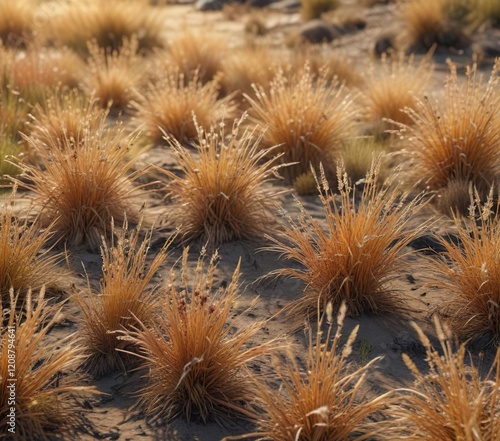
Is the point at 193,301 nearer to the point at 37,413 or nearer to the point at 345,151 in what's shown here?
the point at 37,413

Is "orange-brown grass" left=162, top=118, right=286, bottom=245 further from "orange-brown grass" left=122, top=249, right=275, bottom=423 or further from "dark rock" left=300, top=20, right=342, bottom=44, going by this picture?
"dark rock" left=300, top=20, right=342, bottom=44

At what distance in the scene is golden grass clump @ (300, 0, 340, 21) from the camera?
14172mm

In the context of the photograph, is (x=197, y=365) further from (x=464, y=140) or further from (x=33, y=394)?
(x=464, y=140)

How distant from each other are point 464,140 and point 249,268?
6.39ft

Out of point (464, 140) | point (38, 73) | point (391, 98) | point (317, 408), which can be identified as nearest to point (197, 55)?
point (38, 73)

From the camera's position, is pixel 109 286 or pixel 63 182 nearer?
pixel 109 286

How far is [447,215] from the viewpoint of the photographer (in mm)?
5965

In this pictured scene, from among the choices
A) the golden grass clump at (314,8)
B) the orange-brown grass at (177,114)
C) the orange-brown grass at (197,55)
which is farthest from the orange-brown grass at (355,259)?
the golden grass clump at (314,8)

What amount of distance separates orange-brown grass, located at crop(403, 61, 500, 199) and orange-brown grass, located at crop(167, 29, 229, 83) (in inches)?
150

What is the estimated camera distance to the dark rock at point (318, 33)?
12.6 meters

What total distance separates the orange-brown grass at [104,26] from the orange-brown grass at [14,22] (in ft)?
1.00

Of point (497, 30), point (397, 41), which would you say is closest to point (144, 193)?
point (397, 41)

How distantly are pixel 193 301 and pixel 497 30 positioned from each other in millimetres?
9627

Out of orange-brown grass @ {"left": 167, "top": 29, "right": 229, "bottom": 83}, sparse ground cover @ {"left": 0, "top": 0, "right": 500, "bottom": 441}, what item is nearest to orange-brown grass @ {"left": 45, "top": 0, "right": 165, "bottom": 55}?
orange-brown grass @ {"left": 167, "top": 29, "right": 229, "bottom": 83}
